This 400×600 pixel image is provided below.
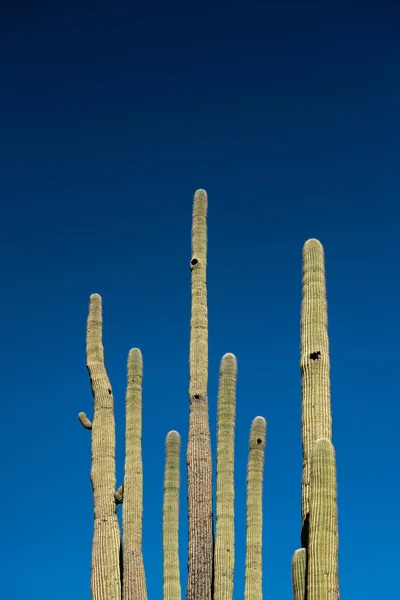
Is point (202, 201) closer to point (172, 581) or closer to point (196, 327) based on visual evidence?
point (196, 327)

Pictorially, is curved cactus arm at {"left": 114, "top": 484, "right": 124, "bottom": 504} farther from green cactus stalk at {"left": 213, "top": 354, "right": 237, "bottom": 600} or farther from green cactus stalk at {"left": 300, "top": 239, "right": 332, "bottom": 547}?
green cactus stalk at {"left": 300, "top": 239, "right": 332, "bottom": 547}

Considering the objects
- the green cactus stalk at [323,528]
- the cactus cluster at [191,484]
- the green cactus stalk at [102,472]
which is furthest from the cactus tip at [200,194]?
the green cactus stalk at [323,528]

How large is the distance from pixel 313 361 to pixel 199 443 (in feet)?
9.49

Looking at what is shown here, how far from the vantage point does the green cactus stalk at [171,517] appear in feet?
35.6

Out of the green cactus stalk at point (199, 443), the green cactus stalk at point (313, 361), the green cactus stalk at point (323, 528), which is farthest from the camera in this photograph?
the green cactus stalk at point (199, 443)

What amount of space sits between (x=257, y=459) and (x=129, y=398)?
5.59ft

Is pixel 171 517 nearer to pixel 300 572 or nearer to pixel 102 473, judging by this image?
pixel 102 473

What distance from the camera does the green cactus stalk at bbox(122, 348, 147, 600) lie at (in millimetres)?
10477

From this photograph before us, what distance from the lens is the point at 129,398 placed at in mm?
11336

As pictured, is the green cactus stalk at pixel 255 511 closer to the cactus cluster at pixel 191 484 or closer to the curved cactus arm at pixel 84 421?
the cactus cluster at pixel 191 484

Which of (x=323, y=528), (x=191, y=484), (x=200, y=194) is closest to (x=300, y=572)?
(x=323, y=528)

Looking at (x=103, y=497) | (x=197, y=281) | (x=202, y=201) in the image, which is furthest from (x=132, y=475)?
(x=202, y=201)

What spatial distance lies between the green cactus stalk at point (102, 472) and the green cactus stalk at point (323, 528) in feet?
12.5

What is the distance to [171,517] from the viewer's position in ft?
36.5
